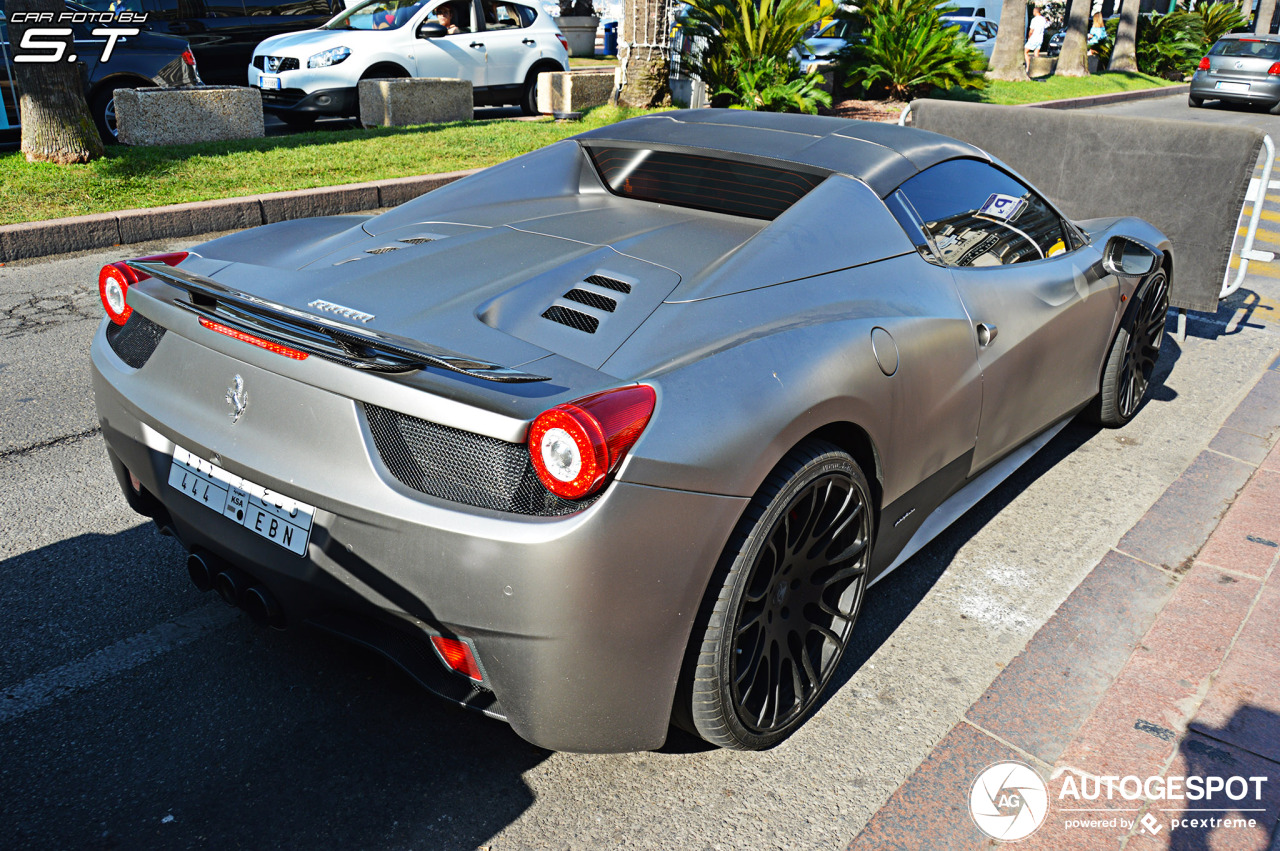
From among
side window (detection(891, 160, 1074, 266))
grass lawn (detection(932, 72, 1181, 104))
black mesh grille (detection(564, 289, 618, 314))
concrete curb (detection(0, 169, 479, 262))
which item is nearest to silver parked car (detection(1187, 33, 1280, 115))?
grass lawn (detection(932, 72, 1181, 104))

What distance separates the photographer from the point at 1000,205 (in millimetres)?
3588

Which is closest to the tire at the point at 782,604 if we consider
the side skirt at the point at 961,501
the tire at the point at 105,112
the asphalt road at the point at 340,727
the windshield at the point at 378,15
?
the asphalt road at the point at 340,727

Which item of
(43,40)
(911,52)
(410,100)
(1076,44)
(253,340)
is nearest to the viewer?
(253,340)

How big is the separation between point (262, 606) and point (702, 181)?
1.89 metres

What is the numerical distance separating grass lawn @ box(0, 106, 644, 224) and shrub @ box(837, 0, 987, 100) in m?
9.18

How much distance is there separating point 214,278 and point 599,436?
1.45 metres

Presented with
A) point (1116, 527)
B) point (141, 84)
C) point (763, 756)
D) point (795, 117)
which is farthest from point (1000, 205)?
point (141, 84)

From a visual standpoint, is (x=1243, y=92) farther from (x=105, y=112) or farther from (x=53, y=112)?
(x=53, y=112)

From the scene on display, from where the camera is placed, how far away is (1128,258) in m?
3.92

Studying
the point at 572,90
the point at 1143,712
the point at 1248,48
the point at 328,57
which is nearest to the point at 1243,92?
the point at 1248,48

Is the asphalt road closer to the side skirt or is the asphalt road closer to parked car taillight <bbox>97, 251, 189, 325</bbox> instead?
the side skirt

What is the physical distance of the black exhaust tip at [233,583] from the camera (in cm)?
235

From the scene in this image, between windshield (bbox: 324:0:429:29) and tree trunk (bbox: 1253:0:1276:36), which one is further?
tree trunk (bbox: 1253:0:1276:36)

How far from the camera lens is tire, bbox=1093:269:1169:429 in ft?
14.4
